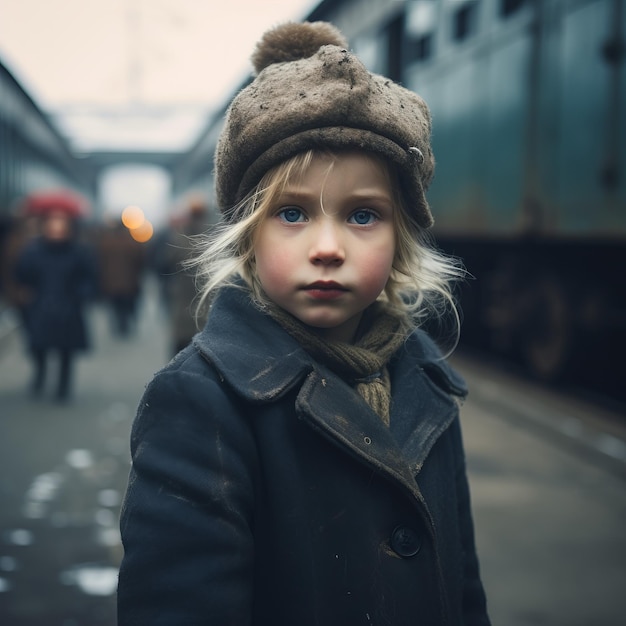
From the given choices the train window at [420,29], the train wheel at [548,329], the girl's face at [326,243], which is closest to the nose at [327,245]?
the girl's face at [326,243]

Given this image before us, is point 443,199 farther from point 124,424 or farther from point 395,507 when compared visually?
point 395,507

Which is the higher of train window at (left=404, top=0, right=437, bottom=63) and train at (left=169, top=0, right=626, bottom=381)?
train window at (left=404, top=0, right=437, bottom=63)

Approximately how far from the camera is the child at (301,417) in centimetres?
138

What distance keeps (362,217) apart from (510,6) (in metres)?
8.30

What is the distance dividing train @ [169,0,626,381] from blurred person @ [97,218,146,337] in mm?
5233

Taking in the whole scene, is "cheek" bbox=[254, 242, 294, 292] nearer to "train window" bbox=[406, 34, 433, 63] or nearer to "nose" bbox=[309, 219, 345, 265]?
"nose" bbox=[309, 219, 345, 265]

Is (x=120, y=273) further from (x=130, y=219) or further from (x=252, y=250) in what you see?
(x=252, y=250)

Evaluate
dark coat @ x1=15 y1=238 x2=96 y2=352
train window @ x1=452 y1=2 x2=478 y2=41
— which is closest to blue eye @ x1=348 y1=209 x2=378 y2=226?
dark coat @ x1=15 y1=238 x2=96 y2=352

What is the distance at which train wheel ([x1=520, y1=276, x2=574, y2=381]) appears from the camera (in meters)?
8.68

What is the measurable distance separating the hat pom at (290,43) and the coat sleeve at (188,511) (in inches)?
23.7

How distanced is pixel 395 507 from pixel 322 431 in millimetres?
172

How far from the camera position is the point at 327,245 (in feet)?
4.81

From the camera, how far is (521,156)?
873cm

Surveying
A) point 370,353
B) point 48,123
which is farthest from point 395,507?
point 48,123
